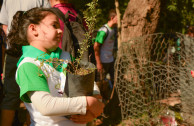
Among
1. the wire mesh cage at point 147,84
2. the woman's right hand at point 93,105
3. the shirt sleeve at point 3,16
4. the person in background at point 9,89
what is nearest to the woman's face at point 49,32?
the woman's right hand at point 93,105

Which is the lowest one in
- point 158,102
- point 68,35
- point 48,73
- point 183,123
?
point 183,123

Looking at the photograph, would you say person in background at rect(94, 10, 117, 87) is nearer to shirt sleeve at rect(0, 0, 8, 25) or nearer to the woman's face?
shirt sleeve at rect(0, 0, 8, 25)

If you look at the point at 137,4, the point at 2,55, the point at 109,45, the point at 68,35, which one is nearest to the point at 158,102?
the point at 109,45

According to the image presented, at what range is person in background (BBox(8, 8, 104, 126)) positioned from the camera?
103cm

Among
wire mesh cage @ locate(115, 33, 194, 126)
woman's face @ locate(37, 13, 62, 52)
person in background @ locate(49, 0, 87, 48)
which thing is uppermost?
person in background @ locate(49, 0, 87, 48)

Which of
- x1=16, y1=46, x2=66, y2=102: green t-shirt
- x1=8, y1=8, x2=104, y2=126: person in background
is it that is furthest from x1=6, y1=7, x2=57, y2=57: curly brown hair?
x1=16, y1=46, x2=66, y2=102: green t-shirt

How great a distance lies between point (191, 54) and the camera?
2912 mm

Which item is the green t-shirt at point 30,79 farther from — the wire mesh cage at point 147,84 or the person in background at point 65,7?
the wire mesh cage at point 147,84

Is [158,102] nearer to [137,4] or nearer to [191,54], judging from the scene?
[191,54]

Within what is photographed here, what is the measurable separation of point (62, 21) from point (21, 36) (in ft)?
1.19

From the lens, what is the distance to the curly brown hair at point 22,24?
1.26 m

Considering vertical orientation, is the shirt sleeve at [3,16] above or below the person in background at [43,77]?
above

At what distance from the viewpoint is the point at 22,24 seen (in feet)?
4.34

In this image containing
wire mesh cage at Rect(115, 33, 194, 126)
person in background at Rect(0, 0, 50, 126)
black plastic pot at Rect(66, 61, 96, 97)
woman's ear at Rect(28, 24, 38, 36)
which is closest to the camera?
Answer: black plastic pot at Rect(66, 61, 96, 97)
